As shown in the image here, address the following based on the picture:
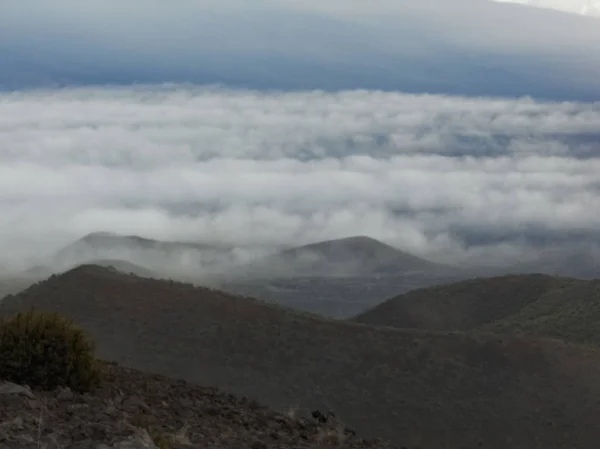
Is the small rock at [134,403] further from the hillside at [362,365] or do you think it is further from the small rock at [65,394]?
the hillside at [362,365]

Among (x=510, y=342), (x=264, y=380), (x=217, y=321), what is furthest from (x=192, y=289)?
(x=510, y=342)

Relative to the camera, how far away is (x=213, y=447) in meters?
12.1

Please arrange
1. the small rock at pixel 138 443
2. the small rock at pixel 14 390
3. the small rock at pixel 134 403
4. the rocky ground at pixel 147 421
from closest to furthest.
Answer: the small rock at pixel 138 443 → the rocky ground at pixel 147 421 → the small rock at pixel 14 390 → the small rock at pixel 134 403

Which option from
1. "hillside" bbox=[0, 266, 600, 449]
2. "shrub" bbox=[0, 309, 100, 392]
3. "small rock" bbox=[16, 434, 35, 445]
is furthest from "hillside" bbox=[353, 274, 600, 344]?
"small rock" bbox=[16, 434, 35, 445]

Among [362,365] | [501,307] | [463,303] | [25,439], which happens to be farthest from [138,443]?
[463,303]

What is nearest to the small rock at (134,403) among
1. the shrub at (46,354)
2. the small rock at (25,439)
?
the shrub at (46,354)

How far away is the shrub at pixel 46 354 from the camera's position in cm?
1449

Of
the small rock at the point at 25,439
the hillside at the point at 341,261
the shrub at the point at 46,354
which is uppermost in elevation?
the hillside at the point at 341,261

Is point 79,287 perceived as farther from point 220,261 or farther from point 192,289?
point 220,261

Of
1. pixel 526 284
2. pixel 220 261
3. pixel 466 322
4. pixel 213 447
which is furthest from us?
pixel 220 261

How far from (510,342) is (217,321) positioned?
10.3 m

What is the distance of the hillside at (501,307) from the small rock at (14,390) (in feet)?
135

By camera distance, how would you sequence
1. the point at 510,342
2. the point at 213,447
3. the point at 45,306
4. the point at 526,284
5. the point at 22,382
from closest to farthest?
the point at 213,447
the point at 22,382
the point at 510,342
the point at 45,306
the point at 526,284

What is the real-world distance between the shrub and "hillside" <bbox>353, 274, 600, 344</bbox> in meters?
39.4
